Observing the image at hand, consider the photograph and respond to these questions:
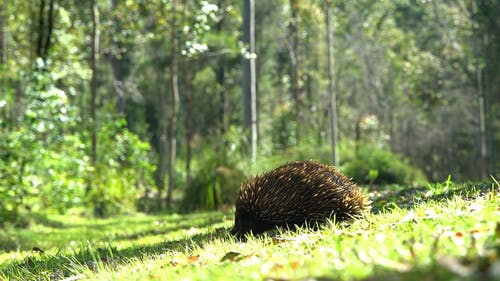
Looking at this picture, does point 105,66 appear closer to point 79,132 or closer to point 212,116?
point 212,116

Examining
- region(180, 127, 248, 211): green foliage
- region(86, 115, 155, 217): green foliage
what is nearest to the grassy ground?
region(180, 127, 248, 211): green foliage

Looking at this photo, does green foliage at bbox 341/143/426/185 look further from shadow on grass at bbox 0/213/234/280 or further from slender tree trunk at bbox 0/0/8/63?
slender tree trunk at bbox 0/0/8/63

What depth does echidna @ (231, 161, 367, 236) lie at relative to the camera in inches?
270

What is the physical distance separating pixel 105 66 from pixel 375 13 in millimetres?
20020

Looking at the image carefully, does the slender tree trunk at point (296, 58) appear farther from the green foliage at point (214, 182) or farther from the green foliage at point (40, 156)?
the green foliage at point (40, 156)

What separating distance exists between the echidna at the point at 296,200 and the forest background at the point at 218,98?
5.71 m

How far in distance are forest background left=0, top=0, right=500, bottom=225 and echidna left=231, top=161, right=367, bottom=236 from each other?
18.7 feet

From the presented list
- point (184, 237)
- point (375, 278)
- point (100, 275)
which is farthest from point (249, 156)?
point (375, 278)

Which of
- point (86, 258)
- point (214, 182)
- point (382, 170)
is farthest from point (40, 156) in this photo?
point (382, 170)

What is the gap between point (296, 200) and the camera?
6.85m

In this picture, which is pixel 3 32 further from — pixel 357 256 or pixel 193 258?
pixel 357 256

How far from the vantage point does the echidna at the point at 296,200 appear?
6.86 metres

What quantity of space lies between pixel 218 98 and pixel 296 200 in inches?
1376

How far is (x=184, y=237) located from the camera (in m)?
7.59
